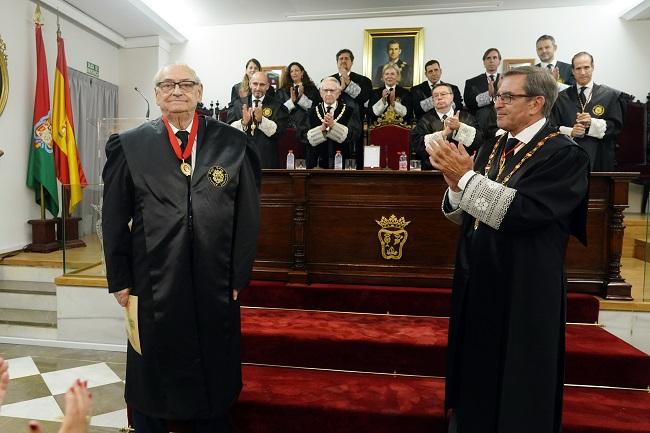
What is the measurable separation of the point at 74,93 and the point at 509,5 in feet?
21.0

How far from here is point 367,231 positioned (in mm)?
3537

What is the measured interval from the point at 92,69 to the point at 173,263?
21.6 ft

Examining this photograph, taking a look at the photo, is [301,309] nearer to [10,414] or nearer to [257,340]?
[257,340]

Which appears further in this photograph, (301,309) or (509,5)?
(509,5)

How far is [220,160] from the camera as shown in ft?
6.05

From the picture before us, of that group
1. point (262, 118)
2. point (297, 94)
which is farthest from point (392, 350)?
point (297, 94)

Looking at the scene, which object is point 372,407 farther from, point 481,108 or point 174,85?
point 481,108

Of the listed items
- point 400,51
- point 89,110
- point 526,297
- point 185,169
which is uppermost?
point 400,51

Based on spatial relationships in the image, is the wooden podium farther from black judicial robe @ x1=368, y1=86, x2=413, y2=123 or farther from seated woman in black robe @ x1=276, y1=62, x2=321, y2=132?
black judicial robe @ x1=368, y1=86, x2=413, y2=123

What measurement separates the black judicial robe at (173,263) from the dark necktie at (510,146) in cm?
102

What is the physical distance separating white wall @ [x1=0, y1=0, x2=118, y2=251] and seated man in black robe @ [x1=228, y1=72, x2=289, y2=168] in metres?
2.60

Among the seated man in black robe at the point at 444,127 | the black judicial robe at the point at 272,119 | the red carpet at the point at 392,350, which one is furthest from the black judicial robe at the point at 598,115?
the black judicial robe at the point at 272,119

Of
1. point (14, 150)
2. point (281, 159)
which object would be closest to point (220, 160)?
point (281, 159)

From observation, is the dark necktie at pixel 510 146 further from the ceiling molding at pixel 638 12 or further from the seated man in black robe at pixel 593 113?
the ceiling molding at pixel 638 12
